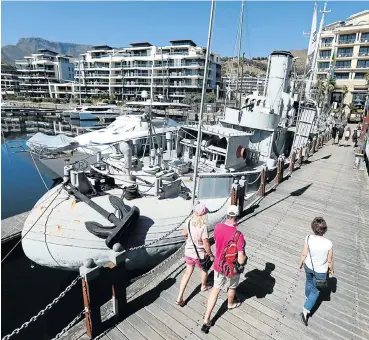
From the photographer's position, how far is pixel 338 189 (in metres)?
12.6

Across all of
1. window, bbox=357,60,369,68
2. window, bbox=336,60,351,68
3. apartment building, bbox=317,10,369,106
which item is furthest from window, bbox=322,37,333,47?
window, bbox=357,60,369,68

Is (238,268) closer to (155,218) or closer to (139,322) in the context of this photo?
(139,322)

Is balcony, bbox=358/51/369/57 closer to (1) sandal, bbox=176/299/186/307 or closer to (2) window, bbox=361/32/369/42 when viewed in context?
(2) window, bbox=361/32/369/42

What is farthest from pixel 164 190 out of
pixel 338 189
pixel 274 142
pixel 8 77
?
pixel 8 77

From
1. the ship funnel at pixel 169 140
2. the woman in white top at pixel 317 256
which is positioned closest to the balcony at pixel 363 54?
the ship funnel at pixel 169 140

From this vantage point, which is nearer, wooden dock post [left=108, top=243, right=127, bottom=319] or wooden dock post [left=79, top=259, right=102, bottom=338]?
Result: wooden dock post [left=79, top=259, right=102, bottom=338]

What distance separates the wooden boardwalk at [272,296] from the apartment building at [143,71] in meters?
61.8

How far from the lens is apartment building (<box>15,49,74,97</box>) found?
9362cm

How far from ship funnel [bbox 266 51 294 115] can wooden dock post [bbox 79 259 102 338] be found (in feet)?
62.4

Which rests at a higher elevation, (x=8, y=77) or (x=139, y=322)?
(x=8, y=77)

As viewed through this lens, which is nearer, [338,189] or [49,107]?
[338,189]

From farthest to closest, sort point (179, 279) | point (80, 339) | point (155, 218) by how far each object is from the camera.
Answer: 1. point (155, 218)
2. point (179, 279)
3. point (80, 339)

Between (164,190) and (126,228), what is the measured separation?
288cm

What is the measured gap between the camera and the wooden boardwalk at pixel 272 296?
4.69m
